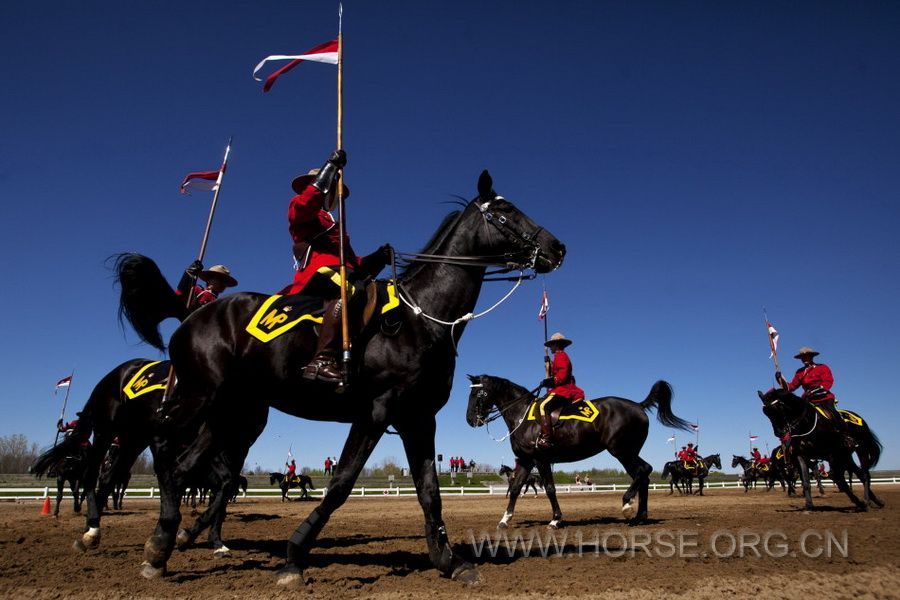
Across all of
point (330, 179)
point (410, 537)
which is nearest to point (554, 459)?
point (410, 537)

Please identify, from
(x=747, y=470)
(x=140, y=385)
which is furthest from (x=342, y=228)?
(x=747, y=470)

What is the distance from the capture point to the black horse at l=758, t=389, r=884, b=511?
49.9 ft

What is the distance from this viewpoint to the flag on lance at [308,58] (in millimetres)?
7352

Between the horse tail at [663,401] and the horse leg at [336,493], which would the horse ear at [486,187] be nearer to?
the horse leg at [336,493]

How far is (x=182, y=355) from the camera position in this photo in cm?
622

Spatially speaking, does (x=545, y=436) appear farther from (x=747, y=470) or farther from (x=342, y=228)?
(x=747, y=470)

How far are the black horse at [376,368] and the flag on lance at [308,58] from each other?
2.89 metres

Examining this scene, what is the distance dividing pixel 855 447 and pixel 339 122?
17.9 metres

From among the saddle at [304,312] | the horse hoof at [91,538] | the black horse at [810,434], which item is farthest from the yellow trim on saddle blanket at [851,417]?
the horse hoof at [91,538]

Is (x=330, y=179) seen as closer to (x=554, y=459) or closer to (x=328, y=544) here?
(x=328, y=544)

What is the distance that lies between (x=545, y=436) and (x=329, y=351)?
9.26 meters

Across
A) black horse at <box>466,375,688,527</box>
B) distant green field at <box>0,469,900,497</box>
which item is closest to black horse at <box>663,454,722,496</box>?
distant green field at <box>0,469,900,497</box>

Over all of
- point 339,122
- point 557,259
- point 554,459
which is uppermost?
point 339,122

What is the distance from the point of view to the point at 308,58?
7473mm
